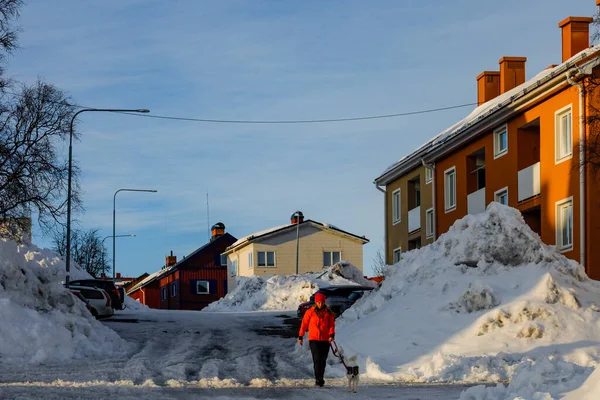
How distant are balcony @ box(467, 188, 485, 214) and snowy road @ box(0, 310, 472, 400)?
34.9 feet

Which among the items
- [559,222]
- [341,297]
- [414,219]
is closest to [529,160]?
[559,222]

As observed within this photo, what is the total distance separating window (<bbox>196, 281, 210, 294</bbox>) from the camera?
3410 inches

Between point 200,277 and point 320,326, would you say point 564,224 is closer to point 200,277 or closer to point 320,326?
point 320,326

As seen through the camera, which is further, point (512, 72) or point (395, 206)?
point (395, 206)

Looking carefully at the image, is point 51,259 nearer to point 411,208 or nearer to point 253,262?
point 411,208

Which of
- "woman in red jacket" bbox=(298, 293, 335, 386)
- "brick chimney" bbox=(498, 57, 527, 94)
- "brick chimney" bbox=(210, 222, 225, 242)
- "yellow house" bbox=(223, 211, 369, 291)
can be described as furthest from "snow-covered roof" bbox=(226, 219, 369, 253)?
"woman in red jacket" bbox=(298, 293, 335, 386)

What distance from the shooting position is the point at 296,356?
72.0 feet

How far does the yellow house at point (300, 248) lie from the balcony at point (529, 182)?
42505mm

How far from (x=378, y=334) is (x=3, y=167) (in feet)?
43.1

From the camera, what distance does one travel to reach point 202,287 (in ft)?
285

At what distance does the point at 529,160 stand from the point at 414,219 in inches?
491

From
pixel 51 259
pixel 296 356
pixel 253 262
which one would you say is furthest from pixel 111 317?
pixel 253 262

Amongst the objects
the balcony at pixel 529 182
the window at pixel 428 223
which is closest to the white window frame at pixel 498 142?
the balcony at pixel 529 182

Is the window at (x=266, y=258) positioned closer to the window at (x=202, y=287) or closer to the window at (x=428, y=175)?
the window at (x=202, y=287)
